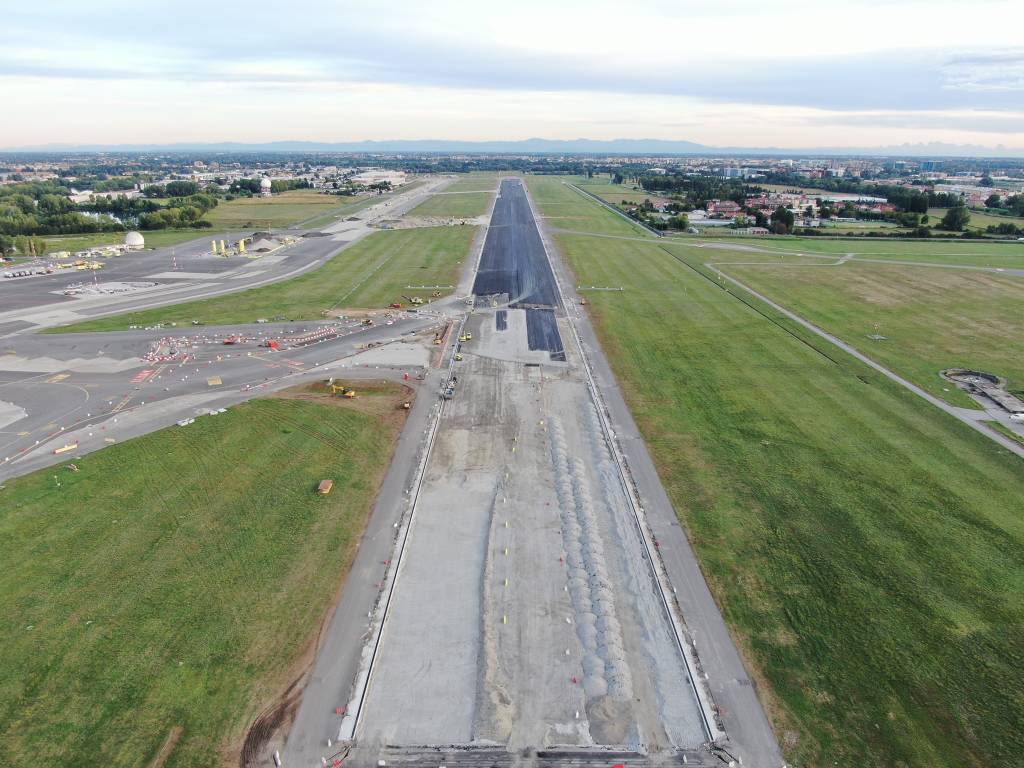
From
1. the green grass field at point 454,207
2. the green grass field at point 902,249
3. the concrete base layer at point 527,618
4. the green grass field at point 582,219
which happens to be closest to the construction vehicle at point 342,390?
the concrete base layer at point 527,618

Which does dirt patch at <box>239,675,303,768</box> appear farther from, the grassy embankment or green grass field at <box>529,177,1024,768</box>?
the grassy embankment

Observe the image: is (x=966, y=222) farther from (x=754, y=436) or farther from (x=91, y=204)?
(x=91, y=204)

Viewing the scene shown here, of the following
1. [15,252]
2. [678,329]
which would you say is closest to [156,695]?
[678,329]

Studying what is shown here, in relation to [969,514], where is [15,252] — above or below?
above

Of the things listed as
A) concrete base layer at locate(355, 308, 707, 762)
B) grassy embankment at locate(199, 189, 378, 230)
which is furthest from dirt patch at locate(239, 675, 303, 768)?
grassy embankment at locate(199, 189, 378, 230)

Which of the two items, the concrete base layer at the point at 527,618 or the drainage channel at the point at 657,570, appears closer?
the concrete base layer at the point at 527,618

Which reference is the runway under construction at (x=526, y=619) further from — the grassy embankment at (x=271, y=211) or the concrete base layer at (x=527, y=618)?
the grassy embankment at (x=271, y=211)
